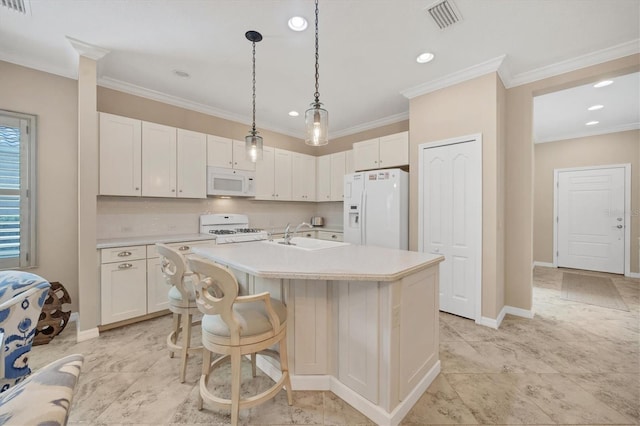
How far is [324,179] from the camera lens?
5.12 m

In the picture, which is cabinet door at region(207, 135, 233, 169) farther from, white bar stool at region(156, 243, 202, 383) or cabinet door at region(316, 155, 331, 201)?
white bar stool at region(156, 243, 202, 383)

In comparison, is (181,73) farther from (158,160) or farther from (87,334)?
(87,334)

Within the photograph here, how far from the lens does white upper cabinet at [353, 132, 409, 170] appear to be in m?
3.72

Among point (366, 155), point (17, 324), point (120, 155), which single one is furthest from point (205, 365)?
point (366, 155)

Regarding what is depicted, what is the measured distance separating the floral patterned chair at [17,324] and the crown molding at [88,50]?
7.61ft

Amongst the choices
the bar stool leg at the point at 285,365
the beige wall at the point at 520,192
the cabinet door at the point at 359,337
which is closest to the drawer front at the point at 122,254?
the bar stool leg at the point at 285,365

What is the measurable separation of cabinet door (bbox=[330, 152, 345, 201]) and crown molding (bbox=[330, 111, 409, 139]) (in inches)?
24.3

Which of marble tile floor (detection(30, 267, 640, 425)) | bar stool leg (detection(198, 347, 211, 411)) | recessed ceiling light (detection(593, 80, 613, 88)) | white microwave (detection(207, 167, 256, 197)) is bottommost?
marble tile floor (detection(30, 267, 640, 425))

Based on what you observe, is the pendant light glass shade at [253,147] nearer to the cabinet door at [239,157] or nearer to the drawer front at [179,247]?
the drawer front at [179,247]

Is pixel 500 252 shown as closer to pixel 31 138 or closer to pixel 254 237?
pixel 254 237

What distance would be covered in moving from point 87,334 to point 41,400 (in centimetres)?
270

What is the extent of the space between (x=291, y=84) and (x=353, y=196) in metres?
1.74

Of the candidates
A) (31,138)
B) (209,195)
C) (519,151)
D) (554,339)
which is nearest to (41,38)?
(31,138)

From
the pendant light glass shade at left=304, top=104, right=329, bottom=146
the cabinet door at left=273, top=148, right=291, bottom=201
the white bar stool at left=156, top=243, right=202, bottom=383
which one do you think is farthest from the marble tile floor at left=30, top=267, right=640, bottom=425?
the cabinet door at left=273, top=148, right=291, bottom=201
